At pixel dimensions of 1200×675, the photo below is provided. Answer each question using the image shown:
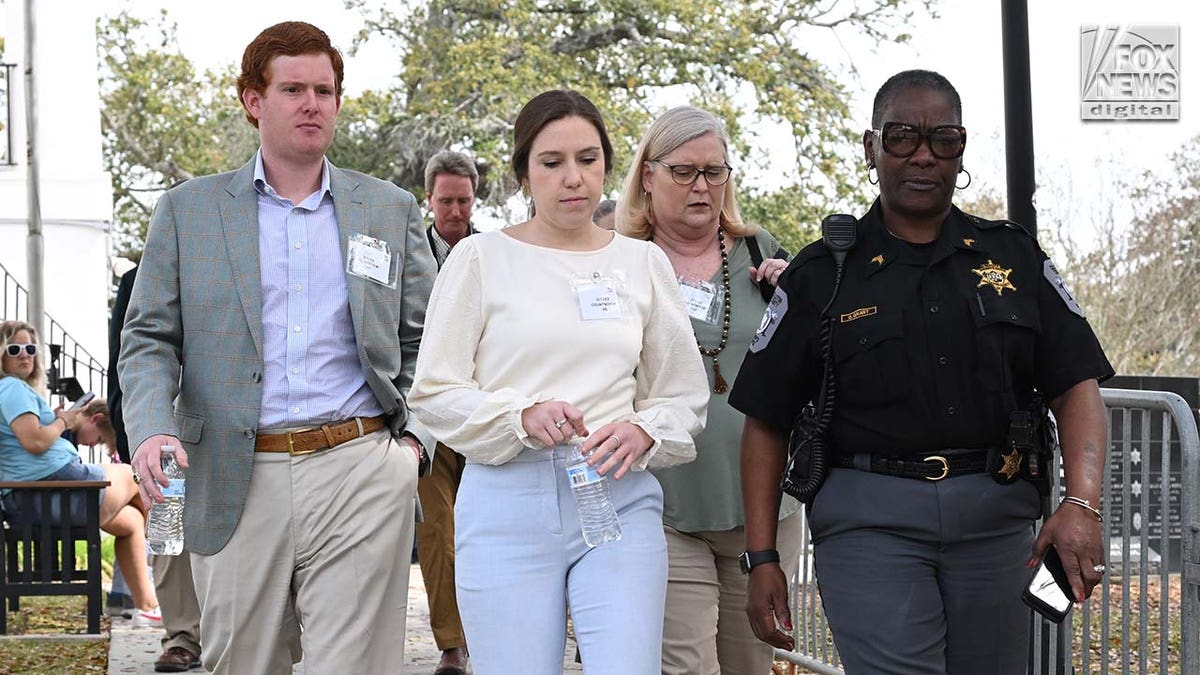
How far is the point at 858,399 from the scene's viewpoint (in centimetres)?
368

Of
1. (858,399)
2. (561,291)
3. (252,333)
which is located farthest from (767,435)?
(252,333)

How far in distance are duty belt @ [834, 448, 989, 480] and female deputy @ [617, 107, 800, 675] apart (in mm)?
1053

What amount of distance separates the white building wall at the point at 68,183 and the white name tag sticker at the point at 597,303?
60.5ft

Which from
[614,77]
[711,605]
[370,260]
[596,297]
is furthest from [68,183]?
[596,297]

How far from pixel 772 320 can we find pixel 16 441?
→ 723 centimetres

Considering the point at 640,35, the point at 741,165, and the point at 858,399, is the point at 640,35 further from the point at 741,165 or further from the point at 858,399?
the point at 858,399

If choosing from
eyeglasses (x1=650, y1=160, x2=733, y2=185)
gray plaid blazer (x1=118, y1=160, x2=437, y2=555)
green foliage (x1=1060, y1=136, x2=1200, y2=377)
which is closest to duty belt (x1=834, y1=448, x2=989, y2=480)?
eyeglasses (x1=650, y1=160, x2=733, y2=185)

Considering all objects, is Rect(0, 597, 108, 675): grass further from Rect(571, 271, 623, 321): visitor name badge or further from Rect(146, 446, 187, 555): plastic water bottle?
Rect(571, 271, 623, 321): visitor name badge

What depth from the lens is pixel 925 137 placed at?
369 cm

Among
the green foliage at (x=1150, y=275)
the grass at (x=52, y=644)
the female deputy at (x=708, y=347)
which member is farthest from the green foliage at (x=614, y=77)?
the female deputy at (x=708, y=347)

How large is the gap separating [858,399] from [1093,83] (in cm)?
1444

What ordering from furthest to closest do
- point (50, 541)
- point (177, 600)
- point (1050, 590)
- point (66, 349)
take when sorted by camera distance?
1. point (66, 349)
2. point (50, 541)
3. point (177, 600)
4. point (1050, 590)

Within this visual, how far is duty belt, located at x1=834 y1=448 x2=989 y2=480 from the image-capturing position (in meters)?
3.61

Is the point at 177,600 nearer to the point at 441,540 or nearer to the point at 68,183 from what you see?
the point at 441,540
